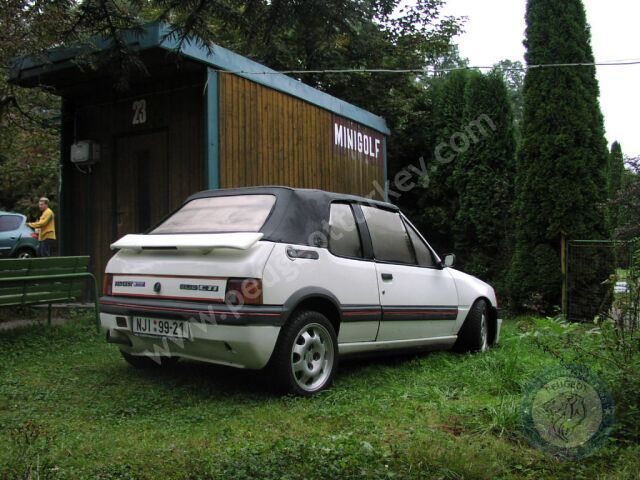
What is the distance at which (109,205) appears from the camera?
8812mm

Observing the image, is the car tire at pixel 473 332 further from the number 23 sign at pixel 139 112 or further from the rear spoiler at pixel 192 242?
the number 23 sign at pixel 139 112

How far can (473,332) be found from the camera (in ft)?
19.6

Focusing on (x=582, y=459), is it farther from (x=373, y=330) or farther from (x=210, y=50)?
(x=210, y=50)

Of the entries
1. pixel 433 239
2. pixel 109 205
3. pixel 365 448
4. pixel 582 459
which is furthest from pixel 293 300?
pixel 433 239

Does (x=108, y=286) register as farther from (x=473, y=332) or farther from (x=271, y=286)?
(x=473, y=332)

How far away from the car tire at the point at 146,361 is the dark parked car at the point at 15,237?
37.1ft

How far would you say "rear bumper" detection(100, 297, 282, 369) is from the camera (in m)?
3.83

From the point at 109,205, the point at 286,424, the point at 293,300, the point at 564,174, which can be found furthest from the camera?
the point at 564,174

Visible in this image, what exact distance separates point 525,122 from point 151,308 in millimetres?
7922

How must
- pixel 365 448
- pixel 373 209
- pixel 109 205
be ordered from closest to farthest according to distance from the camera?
pixel 365 448 < pixel 373 209 < pixel 109 205

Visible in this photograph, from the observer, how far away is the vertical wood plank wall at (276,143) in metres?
7.68

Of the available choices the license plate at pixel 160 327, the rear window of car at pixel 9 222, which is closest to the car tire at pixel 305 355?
the license plate at pixel 160 327

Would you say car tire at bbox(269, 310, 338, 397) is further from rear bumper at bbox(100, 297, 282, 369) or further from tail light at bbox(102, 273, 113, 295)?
tail light at bbox(102, 273, 113, 295)

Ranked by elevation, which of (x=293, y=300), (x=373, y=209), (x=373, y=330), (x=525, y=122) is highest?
(x=525, y=122)
